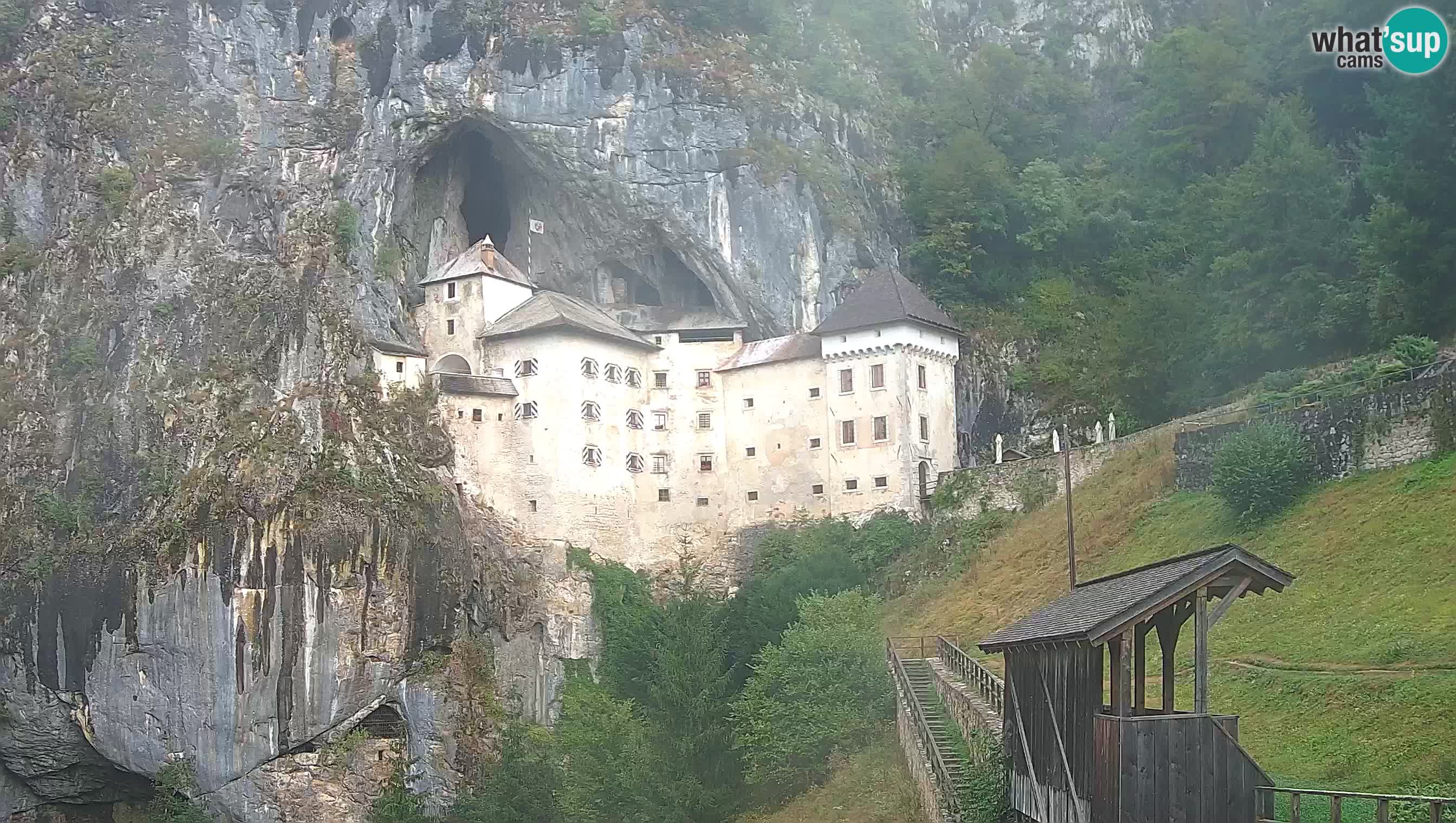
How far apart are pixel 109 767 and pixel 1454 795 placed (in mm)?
44125

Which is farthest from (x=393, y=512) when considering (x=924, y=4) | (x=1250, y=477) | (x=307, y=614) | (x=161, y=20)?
(x=924, y=4)

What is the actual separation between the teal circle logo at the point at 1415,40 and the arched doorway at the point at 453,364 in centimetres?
3076

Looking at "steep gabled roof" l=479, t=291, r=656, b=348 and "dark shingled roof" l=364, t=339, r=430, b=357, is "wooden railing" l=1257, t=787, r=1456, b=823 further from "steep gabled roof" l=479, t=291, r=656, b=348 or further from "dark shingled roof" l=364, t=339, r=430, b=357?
"dark shingled roof" l=364, t=339, r=430, b=357

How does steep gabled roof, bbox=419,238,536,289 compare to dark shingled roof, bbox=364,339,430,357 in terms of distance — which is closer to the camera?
dark shingled roof, bbox=364,339,430,357

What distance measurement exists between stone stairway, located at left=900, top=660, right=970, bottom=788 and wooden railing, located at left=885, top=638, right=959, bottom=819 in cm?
6

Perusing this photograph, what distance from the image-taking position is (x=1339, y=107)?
58594 millimetres

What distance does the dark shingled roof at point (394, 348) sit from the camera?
54.1 m

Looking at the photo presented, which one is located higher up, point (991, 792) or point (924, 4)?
point (924, 4)

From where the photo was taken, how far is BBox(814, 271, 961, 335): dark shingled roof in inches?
2167

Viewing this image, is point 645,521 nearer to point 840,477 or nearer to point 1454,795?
point 840,477

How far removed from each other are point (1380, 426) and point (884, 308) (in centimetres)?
2116

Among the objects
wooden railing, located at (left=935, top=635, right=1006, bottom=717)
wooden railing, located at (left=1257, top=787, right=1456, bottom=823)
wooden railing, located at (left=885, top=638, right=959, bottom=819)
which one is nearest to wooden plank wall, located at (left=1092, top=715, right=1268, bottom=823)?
wooden railing, located at (left=1257, top=787, right=1456, bottom=823)

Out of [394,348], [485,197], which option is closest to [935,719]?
[394,348]

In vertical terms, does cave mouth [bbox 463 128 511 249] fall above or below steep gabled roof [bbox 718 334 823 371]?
above
